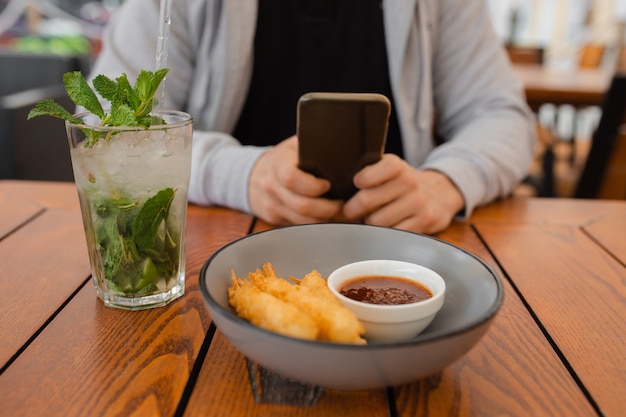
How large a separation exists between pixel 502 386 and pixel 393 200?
493 millimetres

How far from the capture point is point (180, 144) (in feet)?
2.41

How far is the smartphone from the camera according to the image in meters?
0.87

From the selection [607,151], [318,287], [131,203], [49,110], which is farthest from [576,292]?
[607,151]

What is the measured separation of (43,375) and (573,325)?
0.62 meters

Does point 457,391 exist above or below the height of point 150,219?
below

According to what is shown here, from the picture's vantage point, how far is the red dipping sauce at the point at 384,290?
2.09 ft

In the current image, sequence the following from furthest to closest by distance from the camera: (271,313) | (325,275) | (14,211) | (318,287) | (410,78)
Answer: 1. (410,78)
2. (14,211)
3. (325,275)
4. (318,287)
5. (271,313)

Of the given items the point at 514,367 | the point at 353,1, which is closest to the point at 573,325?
the point at 514,367

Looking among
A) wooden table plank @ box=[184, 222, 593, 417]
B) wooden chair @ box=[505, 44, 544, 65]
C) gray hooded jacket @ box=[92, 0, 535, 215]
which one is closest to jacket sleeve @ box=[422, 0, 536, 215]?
gray hooded jacket @ box=[92, 0, 535, 215]

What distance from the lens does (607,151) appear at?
195 cm

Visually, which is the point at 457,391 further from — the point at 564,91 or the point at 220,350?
the point at 564,91

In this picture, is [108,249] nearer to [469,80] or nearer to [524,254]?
[524,254]

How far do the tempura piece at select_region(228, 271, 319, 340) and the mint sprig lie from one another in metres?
0.25

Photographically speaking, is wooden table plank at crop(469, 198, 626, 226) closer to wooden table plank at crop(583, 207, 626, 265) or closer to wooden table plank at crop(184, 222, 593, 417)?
wooden table plank at crop(583, 207, 626, 265)
